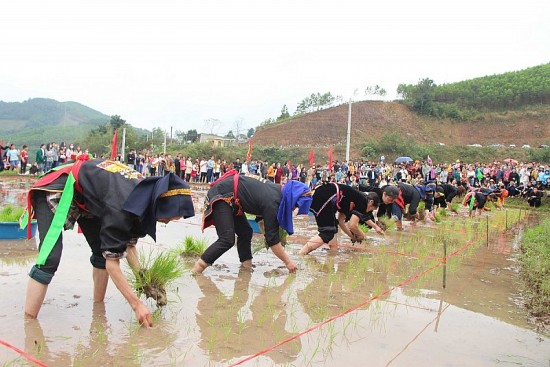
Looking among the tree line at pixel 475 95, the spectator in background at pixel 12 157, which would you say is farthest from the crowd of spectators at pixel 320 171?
the tree line at pixel 475 95

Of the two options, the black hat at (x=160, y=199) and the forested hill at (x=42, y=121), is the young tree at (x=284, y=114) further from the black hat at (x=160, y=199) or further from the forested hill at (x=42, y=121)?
the black hat at (x=160, y=199)

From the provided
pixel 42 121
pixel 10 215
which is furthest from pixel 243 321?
pixel 42 121

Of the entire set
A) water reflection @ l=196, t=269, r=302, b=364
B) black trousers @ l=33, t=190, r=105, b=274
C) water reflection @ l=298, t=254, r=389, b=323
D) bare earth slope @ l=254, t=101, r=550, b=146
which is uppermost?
bare earth slope @ l=254, t=101, r=550, b=146

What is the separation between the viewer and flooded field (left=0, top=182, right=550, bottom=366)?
3594 millimetres

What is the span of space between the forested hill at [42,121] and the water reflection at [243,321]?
84724mm

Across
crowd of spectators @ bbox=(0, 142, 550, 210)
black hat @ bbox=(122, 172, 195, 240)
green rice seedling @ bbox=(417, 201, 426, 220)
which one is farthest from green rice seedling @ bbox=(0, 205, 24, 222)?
crowd of spectators @ bbox=(0, 142, 550, 210)

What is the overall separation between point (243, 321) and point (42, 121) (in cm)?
12594

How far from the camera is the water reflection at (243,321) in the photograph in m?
3.68

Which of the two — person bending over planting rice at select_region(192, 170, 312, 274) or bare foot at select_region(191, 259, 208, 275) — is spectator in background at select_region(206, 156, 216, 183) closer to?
person bending over planting rice at select_region(192, 170, 312, 274)

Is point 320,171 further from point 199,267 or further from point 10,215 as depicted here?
point 199,267

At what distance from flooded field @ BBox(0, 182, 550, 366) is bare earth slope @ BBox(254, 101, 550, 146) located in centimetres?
4731

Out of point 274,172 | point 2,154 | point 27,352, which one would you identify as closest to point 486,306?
point 27,352

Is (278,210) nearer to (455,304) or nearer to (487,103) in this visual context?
(455,304)

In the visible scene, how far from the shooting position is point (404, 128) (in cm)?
5794
